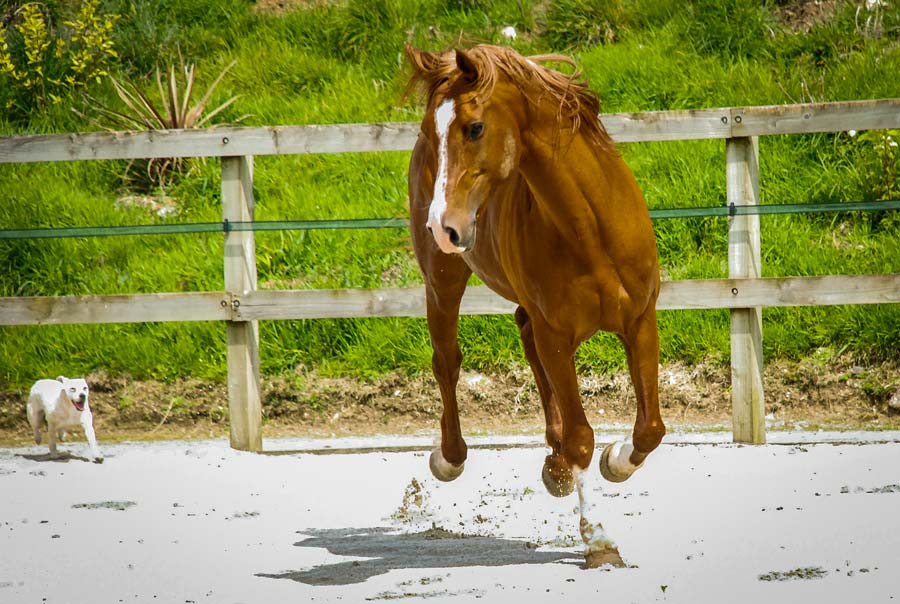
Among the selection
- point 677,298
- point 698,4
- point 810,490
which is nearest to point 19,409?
point 677,298

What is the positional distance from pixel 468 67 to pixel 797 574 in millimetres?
1694

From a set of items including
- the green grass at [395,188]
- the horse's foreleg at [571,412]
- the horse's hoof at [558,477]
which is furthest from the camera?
the green grass at [395,188]

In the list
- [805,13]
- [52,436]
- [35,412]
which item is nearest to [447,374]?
[52,436]

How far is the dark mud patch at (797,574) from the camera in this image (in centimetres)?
335

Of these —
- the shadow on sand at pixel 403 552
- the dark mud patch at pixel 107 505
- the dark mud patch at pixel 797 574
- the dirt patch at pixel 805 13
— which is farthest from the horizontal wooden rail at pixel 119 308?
the dirt patch at pixel 805 13

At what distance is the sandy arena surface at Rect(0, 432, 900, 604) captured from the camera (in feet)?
11.4

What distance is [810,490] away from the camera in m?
4.58

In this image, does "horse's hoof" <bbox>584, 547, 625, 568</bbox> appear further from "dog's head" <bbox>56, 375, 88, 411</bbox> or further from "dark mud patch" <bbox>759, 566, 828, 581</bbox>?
"dog's head" <bbox>56, 375, 88, 411</bbox>

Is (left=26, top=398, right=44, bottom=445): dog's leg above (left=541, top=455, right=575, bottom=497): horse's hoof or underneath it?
above

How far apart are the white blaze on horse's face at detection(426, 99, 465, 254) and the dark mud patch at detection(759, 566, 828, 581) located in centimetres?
124

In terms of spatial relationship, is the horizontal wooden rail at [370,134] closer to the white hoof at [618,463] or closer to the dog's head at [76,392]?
the dog's head at [76,392]

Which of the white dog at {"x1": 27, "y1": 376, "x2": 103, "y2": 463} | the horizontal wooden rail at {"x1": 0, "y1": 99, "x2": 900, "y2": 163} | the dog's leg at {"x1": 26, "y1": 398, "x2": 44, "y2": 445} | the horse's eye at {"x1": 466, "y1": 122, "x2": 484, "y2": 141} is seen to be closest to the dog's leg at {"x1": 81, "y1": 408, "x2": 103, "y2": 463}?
the white dog at {"x1": 27, "y1": 376, "x2": 103, "y2": 463}

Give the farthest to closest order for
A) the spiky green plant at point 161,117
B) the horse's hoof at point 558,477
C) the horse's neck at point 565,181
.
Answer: the spiky green plant at point 161,117
the horse's hoof at point 558,477
the horse's neck at point 565,181

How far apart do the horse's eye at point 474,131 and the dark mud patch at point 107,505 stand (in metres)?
2.31
